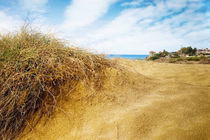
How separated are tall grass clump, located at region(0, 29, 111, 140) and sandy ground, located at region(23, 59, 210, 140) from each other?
0.16 meters

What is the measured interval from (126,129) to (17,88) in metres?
1.33

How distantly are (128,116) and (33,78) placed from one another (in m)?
1.25

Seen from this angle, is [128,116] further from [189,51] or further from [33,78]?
[189,51]

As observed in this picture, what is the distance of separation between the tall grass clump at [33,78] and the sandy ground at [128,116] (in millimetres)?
160

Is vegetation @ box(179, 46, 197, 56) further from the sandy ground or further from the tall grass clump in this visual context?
the tall grass clump

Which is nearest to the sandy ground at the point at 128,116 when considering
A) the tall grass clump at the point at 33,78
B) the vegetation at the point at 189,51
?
the tall grass clump at the point at 33,78

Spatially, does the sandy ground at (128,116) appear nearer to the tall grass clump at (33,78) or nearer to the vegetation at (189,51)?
the tall grass clump at (33,78)

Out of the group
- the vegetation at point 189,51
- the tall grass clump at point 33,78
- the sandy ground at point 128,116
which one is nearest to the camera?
the sandy ground at point 128,116

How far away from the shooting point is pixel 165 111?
56.6 inches

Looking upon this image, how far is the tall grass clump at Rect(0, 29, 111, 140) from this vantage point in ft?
4.71

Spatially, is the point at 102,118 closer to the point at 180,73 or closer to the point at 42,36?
the point at 42,36


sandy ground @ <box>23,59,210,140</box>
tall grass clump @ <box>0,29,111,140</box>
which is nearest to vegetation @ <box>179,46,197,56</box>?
sandy ground @ <box>23,59,210,140</box>

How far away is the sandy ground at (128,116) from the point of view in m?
1.20

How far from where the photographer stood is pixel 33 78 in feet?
5.21
